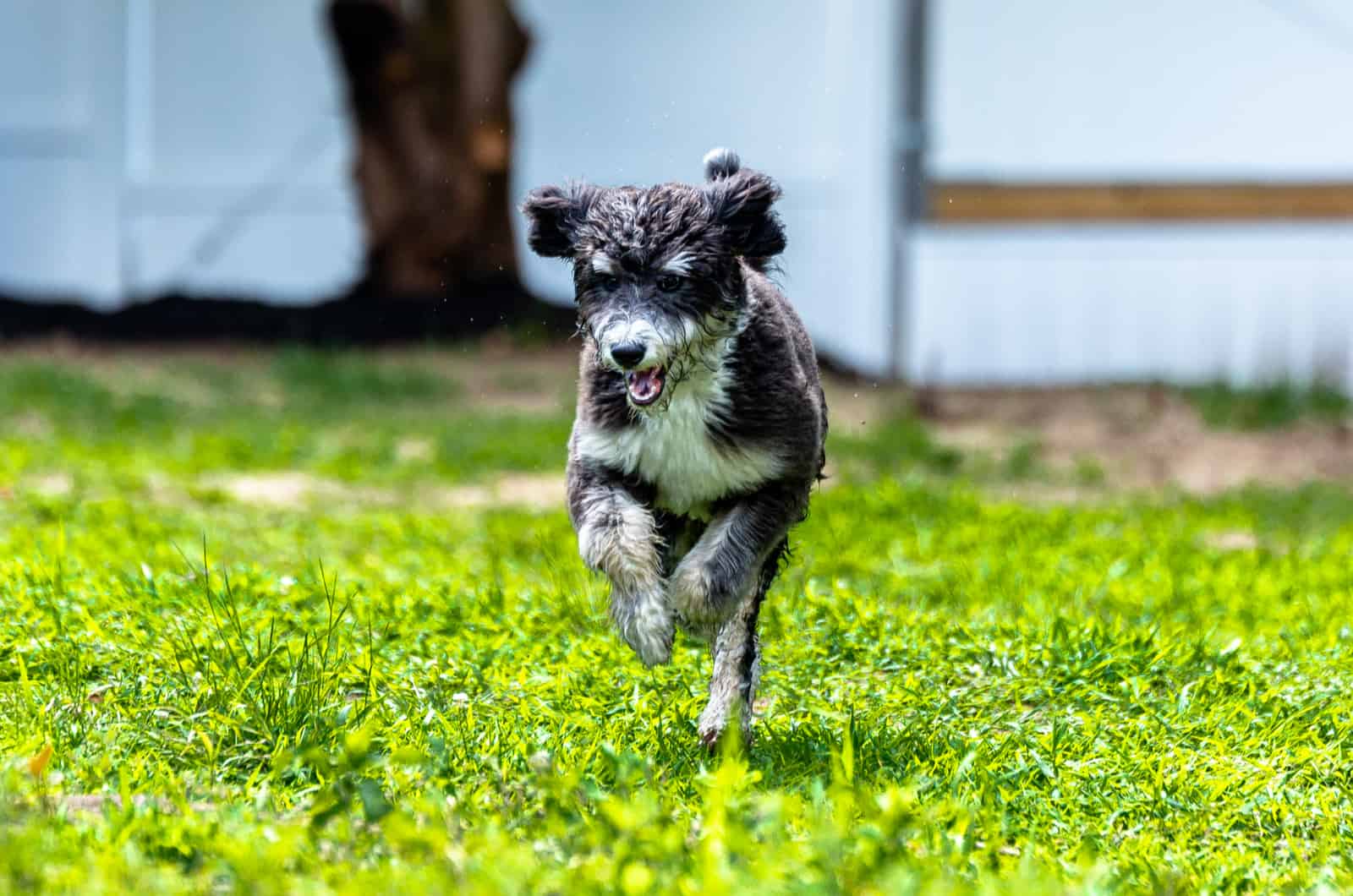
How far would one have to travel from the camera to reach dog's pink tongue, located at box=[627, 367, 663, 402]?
402 cm

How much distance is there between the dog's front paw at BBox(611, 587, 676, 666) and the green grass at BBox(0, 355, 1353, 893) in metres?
0.26

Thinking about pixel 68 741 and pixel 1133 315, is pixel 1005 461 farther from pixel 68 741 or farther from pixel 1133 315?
pixel 68 741

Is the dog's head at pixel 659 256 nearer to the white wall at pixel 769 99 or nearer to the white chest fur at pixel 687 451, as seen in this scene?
the white chest fur at pixel 687 451

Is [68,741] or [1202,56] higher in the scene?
[1202,56]

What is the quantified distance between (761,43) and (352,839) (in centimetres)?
1115

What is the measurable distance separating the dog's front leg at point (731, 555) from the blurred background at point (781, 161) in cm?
738

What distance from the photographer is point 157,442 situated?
10211 millimetres

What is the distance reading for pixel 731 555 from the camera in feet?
13.9

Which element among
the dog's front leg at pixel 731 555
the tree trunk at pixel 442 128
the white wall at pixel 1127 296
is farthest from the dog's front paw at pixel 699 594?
the tree trunk at pixel 442 128

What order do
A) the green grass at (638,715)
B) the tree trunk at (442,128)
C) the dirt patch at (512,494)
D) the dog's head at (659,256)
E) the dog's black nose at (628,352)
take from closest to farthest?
the green grass at (638,715), the dog's black nose at (628,352), the dog's head at (659,256), the dirt patch at (512,494), the tree trunk at (442,128)

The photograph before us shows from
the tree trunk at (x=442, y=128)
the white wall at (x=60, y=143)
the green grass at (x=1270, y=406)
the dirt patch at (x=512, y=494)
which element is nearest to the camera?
the dirt patch at (x=512, y=494)

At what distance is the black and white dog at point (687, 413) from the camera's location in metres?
4.16

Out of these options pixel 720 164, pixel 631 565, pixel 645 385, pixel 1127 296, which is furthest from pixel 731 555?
pixel 1127 296

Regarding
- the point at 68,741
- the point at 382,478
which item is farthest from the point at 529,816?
the point at 382,478
